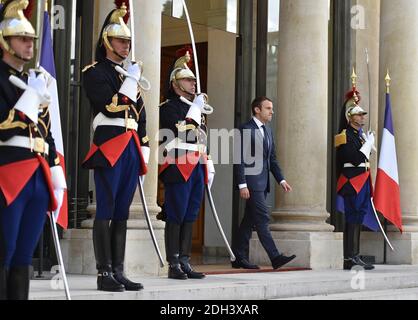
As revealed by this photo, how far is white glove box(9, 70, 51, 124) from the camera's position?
5492 mm

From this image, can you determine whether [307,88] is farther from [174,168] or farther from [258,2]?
[174,168]

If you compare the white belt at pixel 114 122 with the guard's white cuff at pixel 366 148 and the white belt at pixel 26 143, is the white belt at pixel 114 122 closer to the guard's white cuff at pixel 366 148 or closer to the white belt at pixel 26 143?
the white belt at pixel 26 143

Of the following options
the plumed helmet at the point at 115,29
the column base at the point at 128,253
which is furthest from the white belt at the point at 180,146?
Result: the plumed helmet at the point at 115,29

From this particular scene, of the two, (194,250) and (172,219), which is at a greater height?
(172,219)

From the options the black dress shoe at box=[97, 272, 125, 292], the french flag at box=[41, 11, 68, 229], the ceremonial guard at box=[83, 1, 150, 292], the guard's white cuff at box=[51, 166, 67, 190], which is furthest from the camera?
the french flag at box=[41, 11, 68, 229]

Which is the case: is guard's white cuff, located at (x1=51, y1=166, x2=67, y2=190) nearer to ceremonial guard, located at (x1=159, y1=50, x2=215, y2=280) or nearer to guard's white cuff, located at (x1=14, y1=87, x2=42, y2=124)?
guard's white cuff, located at (x1=14, y1=87, x2=42, y2=124)

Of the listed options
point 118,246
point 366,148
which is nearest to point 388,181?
point 366,148

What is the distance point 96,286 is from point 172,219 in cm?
131

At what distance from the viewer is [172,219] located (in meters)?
8.55

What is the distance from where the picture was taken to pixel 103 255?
7082 millimetres

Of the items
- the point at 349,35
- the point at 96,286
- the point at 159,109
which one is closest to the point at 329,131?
the point at 349,35

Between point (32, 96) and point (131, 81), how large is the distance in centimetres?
170

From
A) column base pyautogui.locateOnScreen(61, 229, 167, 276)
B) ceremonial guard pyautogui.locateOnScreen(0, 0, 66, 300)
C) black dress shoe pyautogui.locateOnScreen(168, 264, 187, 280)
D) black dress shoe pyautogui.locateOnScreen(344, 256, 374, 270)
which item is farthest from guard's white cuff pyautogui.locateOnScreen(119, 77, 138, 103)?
black dress shoe pyautogui.locateOnScreen(344, 256, 374, 270)

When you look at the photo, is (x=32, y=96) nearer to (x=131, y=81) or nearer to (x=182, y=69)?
(x=131, y=81)
